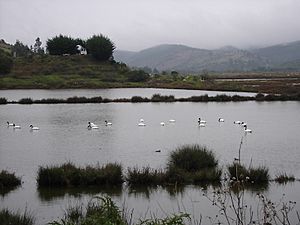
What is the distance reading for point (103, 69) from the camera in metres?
87.1

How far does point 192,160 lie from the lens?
1571 cm

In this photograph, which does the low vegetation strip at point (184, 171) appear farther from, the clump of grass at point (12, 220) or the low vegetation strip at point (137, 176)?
the clump of grass at point (12, 220)

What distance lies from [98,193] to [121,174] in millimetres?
1304

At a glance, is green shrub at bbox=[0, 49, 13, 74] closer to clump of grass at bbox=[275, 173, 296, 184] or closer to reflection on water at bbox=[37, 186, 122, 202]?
reflection on water at bbox=[37, 186, 122, 202]

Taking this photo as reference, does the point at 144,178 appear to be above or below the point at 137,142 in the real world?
above

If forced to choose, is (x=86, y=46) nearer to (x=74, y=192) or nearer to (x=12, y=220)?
(x=74, y=192)

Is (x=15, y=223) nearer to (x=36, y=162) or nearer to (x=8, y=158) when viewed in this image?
(x=36, y=162)

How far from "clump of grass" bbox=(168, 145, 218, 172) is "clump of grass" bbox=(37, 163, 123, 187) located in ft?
6.58

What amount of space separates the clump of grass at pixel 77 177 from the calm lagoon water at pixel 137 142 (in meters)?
0.39

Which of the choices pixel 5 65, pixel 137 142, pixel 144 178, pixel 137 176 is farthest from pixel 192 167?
pixel 5 65

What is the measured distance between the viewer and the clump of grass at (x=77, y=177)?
14.3 metres

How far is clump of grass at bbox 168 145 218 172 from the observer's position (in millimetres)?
15641

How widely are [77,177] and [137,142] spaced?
9059 millimetres

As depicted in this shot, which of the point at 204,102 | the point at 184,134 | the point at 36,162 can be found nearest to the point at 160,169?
the point at 36,162
